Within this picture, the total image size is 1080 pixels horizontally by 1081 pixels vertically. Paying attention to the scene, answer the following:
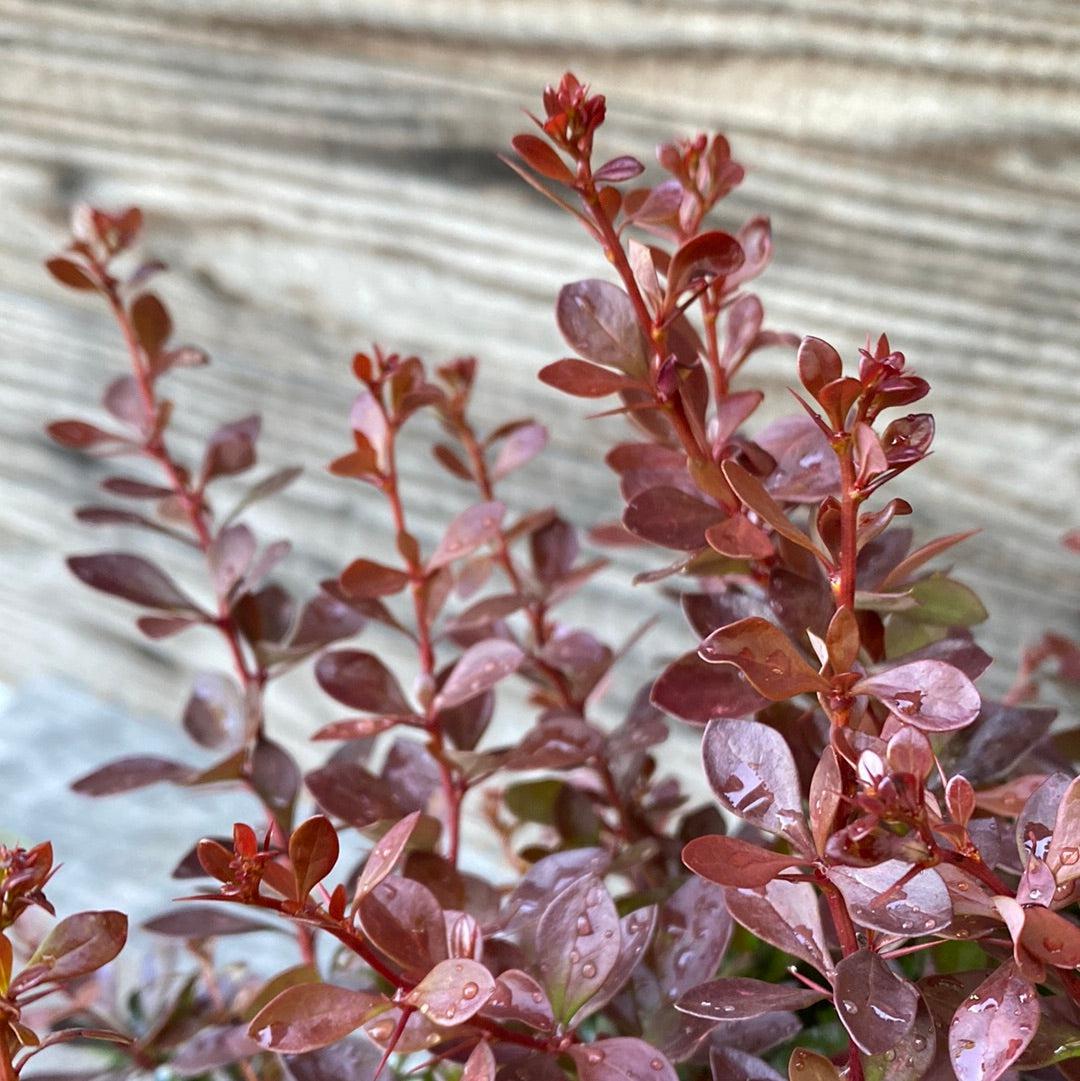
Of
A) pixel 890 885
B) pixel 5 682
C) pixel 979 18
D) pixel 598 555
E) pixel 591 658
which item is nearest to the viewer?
pixel 890 885

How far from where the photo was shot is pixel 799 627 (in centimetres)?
35

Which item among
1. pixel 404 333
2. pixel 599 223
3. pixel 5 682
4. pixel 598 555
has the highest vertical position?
pixel 599 223

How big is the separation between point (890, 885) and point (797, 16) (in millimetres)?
482

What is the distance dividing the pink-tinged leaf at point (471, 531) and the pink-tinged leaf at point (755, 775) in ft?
0.44

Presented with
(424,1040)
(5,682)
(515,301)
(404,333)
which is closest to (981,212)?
(515,301)

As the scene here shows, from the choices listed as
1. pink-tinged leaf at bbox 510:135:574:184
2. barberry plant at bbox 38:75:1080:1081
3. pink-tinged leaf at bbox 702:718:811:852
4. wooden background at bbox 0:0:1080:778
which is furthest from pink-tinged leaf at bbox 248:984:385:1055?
wooden background at bbox 0:0:1080:778

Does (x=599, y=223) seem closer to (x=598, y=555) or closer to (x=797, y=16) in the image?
(x=797, y=16)

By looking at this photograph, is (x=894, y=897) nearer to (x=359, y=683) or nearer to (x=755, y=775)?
(x=755, y=775)

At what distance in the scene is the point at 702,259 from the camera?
1.05 feet

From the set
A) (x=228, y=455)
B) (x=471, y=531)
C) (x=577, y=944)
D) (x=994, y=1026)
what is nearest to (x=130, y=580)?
(x=228, y=455)

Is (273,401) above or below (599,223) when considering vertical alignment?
below

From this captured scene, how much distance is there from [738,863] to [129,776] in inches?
11.8

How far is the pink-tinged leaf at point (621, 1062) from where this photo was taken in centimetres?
29

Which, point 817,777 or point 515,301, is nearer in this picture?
point 817,777
